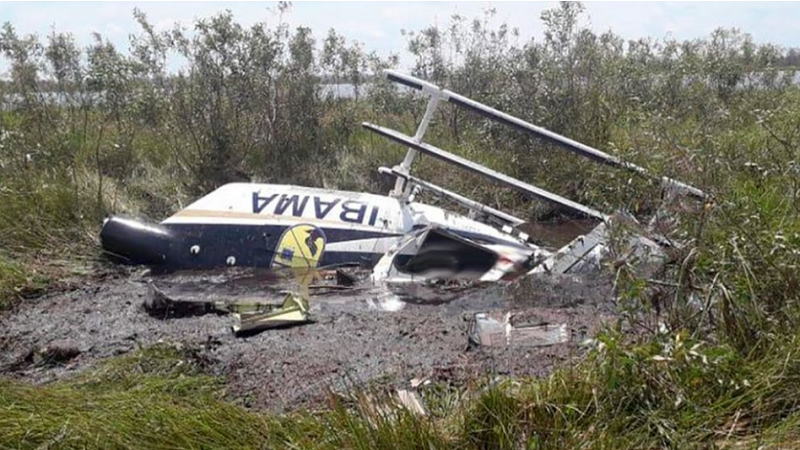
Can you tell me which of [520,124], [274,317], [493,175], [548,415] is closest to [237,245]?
[274,317]

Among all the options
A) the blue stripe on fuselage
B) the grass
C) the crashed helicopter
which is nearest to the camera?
the grass

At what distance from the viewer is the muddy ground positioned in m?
4.21

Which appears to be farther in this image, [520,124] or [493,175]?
[493,175]

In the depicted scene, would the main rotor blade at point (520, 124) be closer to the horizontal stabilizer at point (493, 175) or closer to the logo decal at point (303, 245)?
the horizontal stabilizer at point (493, 175)

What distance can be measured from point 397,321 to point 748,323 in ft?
8.49

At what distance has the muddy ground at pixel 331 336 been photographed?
166 inches

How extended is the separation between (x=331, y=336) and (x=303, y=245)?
2.24 metres

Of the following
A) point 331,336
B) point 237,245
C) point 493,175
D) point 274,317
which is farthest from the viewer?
point 237,245

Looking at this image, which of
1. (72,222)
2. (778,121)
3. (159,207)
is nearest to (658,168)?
(778,121)

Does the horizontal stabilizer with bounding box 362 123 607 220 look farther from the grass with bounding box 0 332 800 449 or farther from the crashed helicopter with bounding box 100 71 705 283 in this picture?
the grass with bounding box 0 332 800 449

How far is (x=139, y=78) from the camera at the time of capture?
431 inches

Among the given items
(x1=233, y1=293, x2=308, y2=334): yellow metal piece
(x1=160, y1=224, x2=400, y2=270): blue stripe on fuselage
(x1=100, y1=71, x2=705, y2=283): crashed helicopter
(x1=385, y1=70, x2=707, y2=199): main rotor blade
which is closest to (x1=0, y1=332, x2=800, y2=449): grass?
(x1=385, y1=70, x2=707, y2=199): main rotor blade

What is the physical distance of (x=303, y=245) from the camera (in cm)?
724

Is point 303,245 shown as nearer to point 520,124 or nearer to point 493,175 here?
point 493,175
